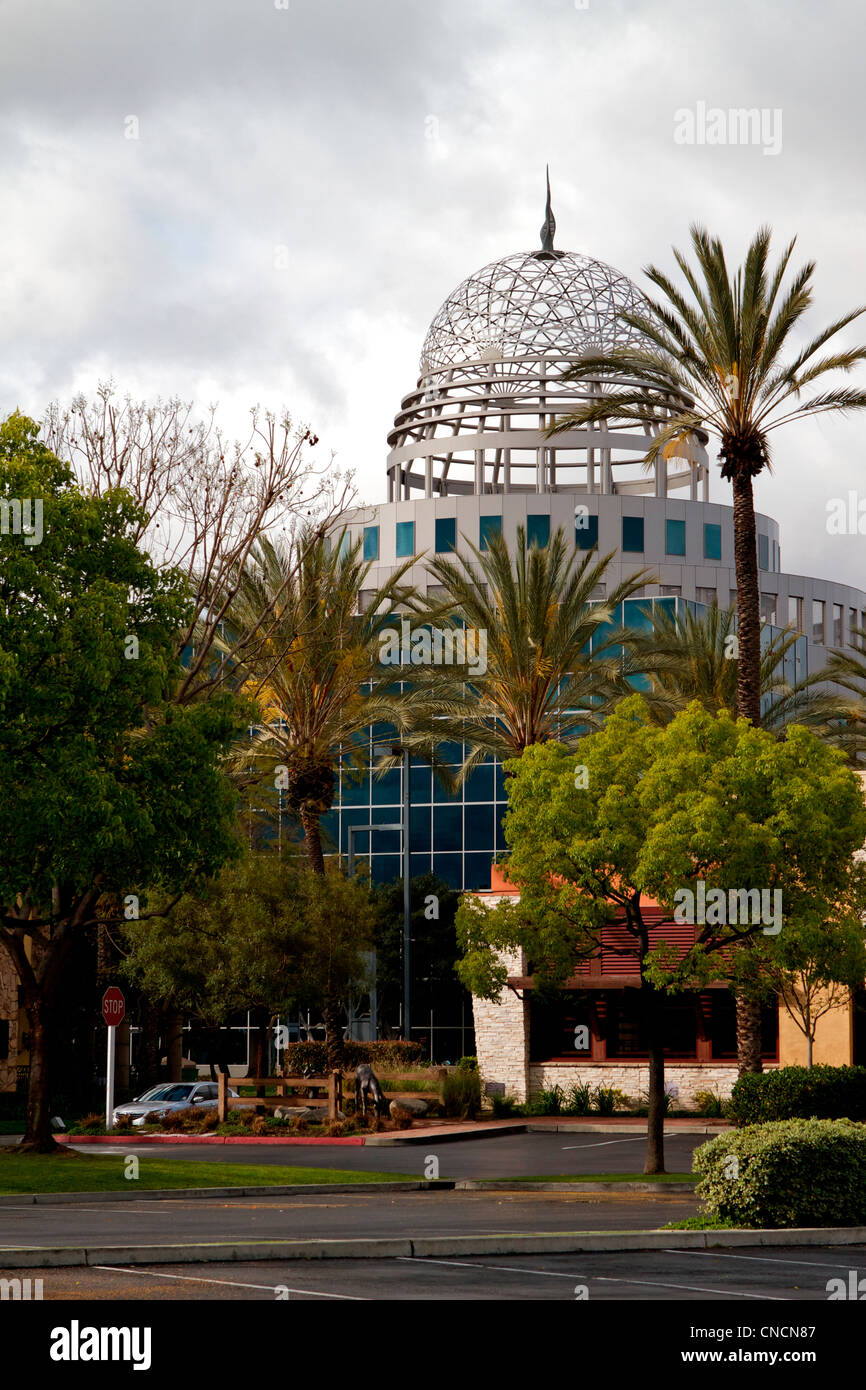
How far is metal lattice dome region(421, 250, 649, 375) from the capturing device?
204 feet


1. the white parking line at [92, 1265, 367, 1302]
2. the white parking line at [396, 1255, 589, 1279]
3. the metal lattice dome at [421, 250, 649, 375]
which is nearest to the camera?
the white parking line at [92, 1265, 367, 1302]

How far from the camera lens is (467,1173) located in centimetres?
2439

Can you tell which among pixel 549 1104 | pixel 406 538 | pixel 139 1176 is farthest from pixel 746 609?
pixel 406 538

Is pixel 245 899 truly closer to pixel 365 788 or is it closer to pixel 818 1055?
pixel 818 1055

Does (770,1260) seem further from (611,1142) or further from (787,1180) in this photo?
(611,1142)

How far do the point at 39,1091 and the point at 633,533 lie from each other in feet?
147

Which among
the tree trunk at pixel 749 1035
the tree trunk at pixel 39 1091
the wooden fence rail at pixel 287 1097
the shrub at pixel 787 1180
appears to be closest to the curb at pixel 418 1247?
the shrub at pixel 787 1180

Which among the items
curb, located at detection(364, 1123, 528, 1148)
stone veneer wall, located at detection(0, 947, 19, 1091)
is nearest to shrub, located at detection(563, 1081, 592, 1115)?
curb, located at detection(364, 1123, 528, 1148)

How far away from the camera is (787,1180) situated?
49.1 feet

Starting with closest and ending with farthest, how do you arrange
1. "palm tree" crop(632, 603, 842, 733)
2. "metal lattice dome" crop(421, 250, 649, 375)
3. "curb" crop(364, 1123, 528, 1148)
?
"curb" crop(364, 1123, 528, 1148) → "palm tree" crop(632, 603, 842, 733) → "metal lattice dome" crop(421, 250, 649, 375)

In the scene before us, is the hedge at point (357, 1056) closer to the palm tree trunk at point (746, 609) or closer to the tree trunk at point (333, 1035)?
the tree trunk at point (333, 1035)

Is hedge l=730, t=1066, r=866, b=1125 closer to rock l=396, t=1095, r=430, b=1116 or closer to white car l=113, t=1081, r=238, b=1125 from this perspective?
rock l=396, t=1095, r=430, b=1116

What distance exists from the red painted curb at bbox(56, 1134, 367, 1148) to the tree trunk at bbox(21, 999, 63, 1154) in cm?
556
